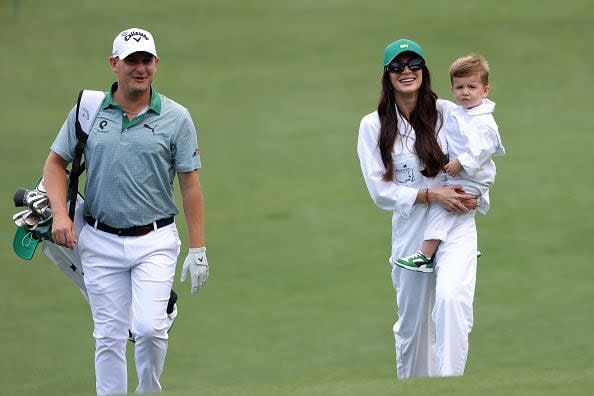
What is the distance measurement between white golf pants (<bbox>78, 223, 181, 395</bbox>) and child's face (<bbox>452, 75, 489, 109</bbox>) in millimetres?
1912

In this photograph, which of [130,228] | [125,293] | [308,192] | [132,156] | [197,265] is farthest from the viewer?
[308,192]

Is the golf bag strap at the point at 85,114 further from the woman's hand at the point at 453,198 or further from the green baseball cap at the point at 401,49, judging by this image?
the woman's hand at the point at 453,198

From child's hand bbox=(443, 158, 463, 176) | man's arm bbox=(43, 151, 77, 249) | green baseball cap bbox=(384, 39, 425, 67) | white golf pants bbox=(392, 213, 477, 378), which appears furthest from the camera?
green baseball cap bbox=(384, 39, 425, 67)

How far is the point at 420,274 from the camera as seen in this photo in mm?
8891

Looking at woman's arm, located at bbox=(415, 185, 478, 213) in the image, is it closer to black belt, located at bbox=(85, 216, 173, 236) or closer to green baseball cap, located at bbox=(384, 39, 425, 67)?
green baseball cap, located at bbox=(384, 39, 425, 67)

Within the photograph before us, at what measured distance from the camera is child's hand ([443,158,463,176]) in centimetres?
859

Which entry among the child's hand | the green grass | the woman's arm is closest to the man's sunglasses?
the child's hand

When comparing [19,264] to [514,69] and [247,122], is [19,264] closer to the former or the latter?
[247,122]

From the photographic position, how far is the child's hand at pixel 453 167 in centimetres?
859

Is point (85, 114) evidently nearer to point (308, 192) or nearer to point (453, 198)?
point (453, 198)

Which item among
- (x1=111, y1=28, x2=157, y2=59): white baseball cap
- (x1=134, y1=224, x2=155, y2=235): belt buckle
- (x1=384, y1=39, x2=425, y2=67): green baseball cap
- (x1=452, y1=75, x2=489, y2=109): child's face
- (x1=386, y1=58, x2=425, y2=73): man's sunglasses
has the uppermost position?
(x1=111, y1=28, x2=157, y2=59): white baseball cap

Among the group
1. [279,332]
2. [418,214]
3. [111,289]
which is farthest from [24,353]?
[418,214]

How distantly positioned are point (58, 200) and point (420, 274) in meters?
2.24

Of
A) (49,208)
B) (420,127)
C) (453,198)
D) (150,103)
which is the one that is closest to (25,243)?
(49,208)
